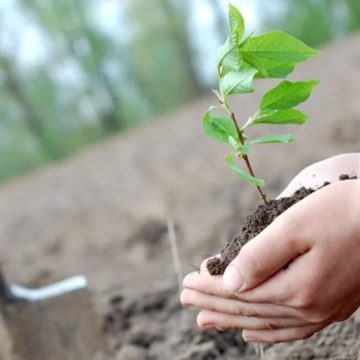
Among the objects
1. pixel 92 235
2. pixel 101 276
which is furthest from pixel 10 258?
pixel 101 276

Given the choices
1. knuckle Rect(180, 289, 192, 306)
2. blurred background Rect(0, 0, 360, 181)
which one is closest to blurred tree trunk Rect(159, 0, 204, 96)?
blurred background Rect(0, 0, 360, 181)

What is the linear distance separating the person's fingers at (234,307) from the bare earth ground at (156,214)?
347 mm

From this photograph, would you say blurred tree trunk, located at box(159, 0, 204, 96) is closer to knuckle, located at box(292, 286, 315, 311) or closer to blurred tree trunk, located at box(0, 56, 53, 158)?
blurred tree trunk, located at box(0, 56, 53, 158)

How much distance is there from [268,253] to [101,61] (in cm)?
579

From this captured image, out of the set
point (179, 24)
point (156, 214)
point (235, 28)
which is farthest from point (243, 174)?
point (179, 24)

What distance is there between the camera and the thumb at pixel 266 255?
733 millimetres

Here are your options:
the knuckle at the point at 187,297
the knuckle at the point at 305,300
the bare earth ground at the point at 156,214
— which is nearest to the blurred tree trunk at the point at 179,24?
the bare earth ground at the point at 156,214

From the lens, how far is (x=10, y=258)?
119 inches

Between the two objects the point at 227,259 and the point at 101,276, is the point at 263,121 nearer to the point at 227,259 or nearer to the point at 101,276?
the point at 227,259

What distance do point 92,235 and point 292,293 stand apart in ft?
8.01

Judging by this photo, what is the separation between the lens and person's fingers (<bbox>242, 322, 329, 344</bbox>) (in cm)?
81

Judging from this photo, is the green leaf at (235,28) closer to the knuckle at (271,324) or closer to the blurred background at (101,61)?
the knuckle at (271,324)

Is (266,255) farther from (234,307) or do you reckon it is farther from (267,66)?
(267,66)

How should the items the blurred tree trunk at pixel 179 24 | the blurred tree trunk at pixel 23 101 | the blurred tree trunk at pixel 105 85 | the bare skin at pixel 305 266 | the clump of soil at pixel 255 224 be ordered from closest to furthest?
the bare skin at pixel 305 266 < the clump of soil at pixel 255 224 < the blurred tree trunk at pixel 23 101 < the blurred tree trunk at pixel 105 85 < the blurred tree trunk at pixel 179 24
